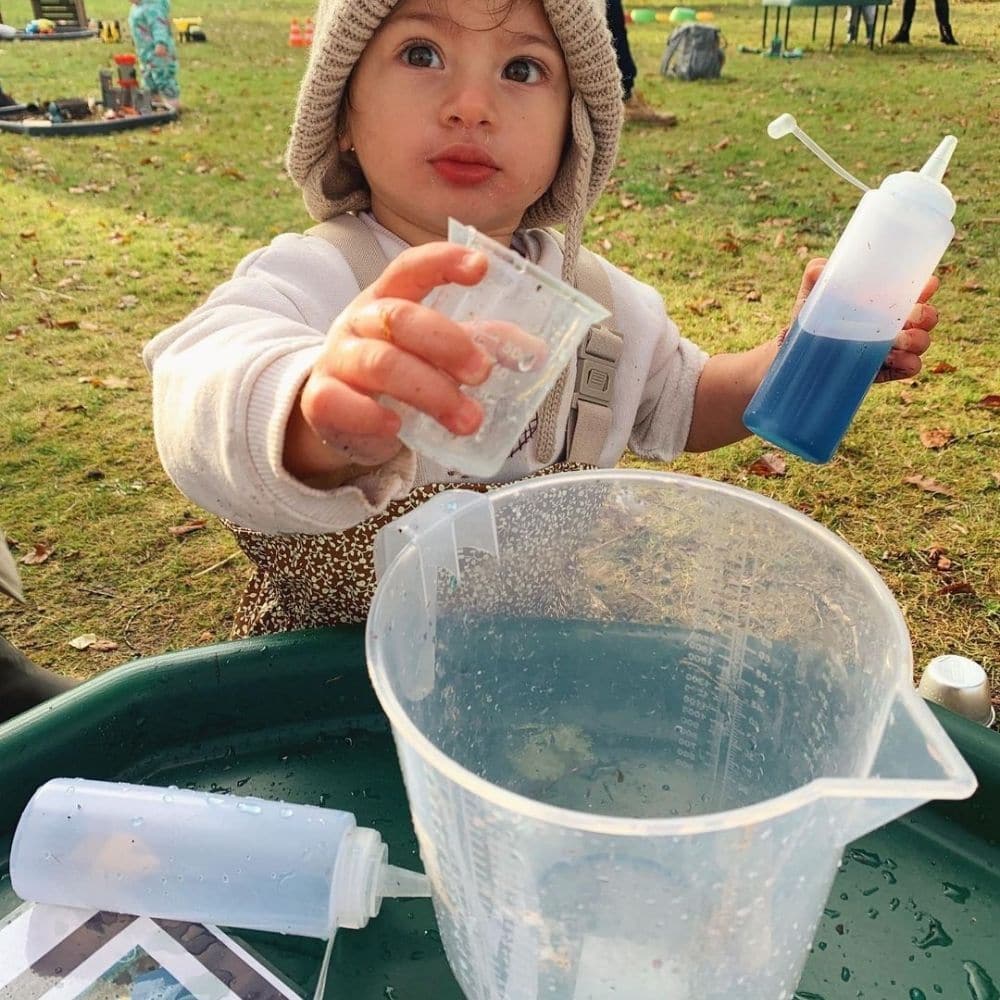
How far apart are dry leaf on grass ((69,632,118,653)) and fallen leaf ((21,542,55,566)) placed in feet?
0.93

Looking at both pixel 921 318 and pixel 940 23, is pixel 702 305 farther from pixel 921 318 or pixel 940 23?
pixel 940 23

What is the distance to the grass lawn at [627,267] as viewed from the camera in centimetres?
204

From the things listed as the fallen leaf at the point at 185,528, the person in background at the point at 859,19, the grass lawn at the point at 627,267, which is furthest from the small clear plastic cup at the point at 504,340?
the person in background at the point at 859,19

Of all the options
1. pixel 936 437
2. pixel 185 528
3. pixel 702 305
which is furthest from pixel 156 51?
pixel 936 437

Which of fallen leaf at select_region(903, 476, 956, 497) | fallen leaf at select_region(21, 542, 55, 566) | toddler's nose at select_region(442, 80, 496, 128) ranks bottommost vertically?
fallen leaf at select_region(21, 542, 55, 566)

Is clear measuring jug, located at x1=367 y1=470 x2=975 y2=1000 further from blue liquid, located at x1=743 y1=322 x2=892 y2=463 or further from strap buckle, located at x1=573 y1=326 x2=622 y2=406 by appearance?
strap buckle, located at x1=573 y1=326 x2=622 y2=406

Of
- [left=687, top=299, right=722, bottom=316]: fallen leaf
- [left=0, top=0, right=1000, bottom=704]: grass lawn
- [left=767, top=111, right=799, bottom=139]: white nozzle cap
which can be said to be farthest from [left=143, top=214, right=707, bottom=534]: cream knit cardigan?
[left=687, top=299, right=722, bottom=316]: fallen leaf

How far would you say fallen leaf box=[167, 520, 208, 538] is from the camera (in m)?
2.19

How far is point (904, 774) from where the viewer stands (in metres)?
0.53

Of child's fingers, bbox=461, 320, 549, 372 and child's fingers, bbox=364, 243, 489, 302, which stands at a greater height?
child's fingers, bbox=364, 243, 489, 302

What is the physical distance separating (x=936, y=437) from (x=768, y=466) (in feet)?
1.54

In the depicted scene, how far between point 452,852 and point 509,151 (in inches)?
33.0

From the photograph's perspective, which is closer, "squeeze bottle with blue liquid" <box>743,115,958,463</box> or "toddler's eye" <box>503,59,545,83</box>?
"squeeze bottle with blue liquid" <box>743,115,958,463</box>

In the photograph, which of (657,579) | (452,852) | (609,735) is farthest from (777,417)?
(452,852)
